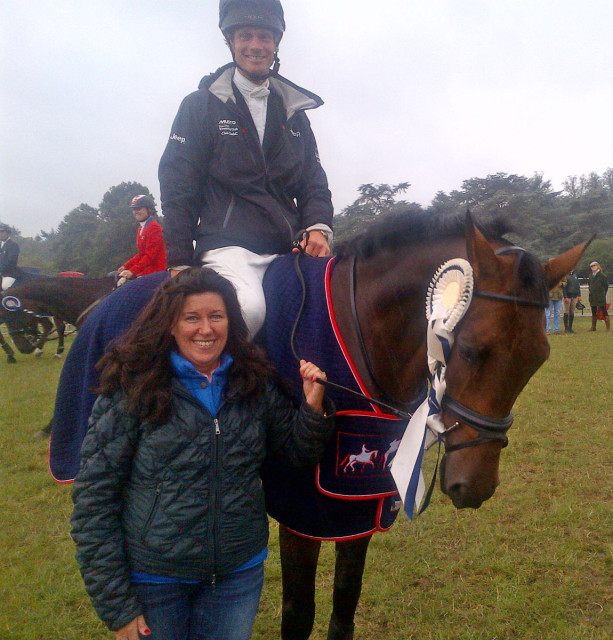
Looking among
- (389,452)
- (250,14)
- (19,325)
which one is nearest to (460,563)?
(389,452)

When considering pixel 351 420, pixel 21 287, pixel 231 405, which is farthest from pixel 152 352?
pixel 21 287

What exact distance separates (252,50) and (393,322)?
144 centimetres

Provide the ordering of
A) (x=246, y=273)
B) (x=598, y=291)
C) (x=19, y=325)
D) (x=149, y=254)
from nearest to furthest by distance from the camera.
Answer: (x=246, y=273), (x=149, y=254), (x=19, y=325), (x=598, y=291)

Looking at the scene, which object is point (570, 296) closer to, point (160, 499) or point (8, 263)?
point (8, 263)

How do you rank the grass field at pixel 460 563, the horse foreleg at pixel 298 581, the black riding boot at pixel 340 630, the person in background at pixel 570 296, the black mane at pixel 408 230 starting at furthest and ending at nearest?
the person in background at pixel 570 296
the grass field at pixel 460 563
the black riding boot at pixel 340 630
the horse foreleg at pixel 298 581
the black mane at pixel 408 230

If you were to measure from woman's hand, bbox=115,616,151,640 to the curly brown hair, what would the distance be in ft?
1.91

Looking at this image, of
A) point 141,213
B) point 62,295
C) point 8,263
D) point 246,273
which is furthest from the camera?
point 8,263

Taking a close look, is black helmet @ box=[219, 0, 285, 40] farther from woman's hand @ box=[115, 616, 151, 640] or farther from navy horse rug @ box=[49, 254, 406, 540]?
woman's hand @ box=[115, 616, 151, 640]

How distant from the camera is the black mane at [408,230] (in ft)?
5.85

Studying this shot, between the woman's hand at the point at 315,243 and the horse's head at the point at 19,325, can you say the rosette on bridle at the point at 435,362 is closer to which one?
the woman's hand at the point at 315,243

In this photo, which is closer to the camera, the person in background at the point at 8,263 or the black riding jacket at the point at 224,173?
the black riding jacket at the point at 224,173

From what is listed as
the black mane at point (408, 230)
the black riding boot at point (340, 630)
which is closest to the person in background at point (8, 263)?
the black riding boot at point (340, 630)

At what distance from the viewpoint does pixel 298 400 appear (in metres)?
1.92

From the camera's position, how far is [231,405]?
1.64 meters
